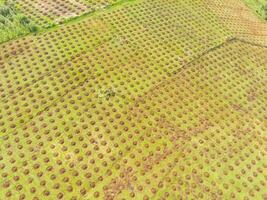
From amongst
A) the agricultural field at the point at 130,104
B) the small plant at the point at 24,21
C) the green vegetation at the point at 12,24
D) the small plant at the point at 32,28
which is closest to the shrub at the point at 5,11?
the green vegetation at the point at 12,24

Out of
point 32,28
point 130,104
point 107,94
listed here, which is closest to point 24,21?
point 32,28

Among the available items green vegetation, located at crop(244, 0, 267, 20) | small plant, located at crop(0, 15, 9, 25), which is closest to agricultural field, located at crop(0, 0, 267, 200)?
small plant, located at crop(0, 15, 9, 25)

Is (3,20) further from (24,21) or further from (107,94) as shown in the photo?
(107,94)

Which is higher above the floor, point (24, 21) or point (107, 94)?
point (24, 21)

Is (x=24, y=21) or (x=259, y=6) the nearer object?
(x=24, y=21)

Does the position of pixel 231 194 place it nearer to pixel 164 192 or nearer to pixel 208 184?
pixel 208 184

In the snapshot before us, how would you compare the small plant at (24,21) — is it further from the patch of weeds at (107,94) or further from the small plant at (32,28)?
the patch of weeds at (107,94)

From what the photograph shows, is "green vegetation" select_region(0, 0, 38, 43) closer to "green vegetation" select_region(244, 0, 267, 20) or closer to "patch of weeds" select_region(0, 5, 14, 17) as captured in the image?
"patch of weeds" select_region(0, 5, 14, 17)
